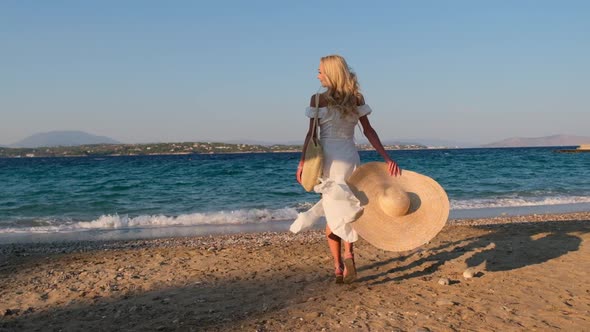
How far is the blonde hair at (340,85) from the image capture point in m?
A: 4.51

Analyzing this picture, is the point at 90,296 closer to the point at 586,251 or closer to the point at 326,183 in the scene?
the point at 326,183

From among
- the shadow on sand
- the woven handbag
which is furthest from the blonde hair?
the shadow on sand

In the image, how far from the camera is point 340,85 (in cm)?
452

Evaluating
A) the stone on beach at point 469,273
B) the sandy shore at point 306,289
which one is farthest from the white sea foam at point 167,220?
the stone on beach at point 469,273

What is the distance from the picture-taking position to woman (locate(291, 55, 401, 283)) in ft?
14.9

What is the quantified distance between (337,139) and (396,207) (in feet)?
2.76

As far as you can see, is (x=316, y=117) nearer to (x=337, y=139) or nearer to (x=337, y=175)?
(x=337, y=139)

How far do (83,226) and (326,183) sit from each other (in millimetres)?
9564

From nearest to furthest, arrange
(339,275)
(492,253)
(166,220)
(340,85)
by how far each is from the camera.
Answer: (340,85) < (339,275) < (492,253) < (166,220)

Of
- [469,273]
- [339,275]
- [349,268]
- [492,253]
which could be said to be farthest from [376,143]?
[492,253]

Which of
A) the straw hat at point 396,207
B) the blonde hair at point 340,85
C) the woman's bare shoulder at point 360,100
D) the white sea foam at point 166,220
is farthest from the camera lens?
the white sea foam at point 166,220

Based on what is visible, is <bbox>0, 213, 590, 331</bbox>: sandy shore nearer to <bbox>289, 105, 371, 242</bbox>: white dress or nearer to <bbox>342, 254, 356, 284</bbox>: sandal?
<bbox>342, 254, 356, 284</bbox>: sandal

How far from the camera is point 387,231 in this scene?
4816 mm

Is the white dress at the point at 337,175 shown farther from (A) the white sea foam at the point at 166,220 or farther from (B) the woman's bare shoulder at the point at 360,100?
(A) the white sea foam at the point at 166,220
